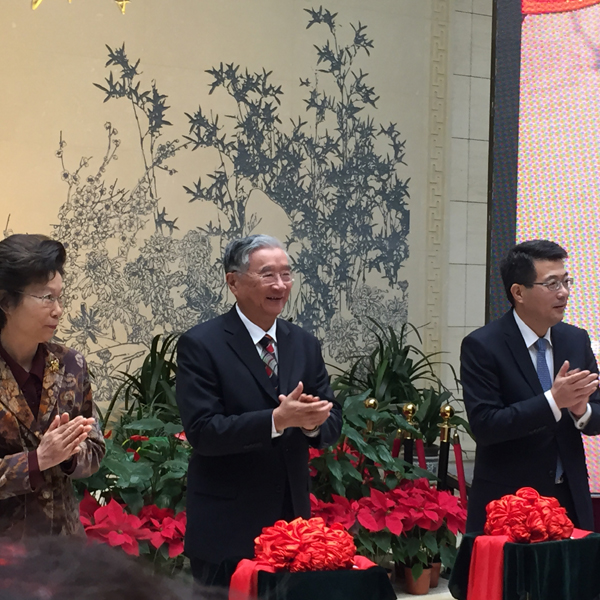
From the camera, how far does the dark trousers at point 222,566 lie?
2.28 metres

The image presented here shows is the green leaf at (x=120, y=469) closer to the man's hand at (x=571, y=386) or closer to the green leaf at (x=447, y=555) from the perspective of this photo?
the green leaf at (x=447, y=555)

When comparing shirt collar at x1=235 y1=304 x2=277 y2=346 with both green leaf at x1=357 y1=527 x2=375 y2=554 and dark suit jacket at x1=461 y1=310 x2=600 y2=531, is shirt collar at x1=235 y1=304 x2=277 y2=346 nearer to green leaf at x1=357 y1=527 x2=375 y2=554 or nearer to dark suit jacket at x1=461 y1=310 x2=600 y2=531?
dark suit jacket at x1=461 y1=310 x2=600 y2=531

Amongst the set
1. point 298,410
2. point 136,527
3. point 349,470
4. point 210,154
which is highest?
point 210,154

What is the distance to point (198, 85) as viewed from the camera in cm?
586

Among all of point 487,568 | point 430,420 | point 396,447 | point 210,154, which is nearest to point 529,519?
point 487,568

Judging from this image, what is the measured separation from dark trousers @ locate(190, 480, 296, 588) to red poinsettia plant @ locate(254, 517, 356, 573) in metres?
0.12

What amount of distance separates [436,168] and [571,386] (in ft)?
13.9

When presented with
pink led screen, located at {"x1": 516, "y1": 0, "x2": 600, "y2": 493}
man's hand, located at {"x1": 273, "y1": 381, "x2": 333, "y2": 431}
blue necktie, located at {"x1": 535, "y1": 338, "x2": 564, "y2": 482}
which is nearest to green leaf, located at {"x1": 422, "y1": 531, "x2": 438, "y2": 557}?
pink led screen, located at {"x1": 516, "y1": 0, "x2": 600, "y2": 493}

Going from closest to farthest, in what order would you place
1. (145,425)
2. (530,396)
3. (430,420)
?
(530,396) < (145,425) < (430,420)

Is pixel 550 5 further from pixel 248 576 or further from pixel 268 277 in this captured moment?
pixel 248 576

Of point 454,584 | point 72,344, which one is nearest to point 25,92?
point 72,344

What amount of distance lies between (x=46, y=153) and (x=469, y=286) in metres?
3.48

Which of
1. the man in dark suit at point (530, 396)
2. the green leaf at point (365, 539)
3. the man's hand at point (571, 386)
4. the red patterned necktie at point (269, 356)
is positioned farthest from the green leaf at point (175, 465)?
the man's hand at point (571, 386)

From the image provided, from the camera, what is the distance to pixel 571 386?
264cm
